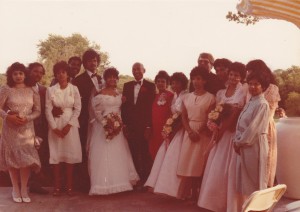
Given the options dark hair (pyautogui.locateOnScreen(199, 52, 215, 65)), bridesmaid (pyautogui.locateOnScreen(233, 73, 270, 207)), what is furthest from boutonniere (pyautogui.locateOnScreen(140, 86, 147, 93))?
bridesmaid (pyautogui.locateOnScreen(233, 73, 270, 207))

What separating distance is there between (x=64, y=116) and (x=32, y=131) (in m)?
0.52

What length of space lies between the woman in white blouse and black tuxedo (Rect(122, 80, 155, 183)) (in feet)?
2.93

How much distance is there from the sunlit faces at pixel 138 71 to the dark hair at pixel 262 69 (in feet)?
7.49

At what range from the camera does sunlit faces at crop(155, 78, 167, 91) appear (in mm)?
8320

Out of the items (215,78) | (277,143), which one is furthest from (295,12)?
(277,143)

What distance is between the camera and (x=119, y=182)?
8.03 meters

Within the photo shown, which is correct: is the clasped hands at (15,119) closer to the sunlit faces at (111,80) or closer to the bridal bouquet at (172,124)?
the sunlit faces at (111,80)

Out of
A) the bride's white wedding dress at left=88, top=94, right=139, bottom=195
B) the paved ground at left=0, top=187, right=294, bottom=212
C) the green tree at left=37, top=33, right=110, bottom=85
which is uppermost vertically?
the green tree at left=37, top=33, right=110, bottom=85

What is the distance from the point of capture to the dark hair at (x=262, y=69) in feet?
20.0

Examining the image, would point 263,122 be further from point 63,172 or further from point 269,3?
point 63,172

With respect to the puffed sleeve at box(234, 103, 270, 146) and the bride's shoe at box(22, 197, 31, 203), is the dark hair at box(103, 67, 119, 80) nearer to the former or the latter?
the bride's shoe at box(22, 197, 31, 203)

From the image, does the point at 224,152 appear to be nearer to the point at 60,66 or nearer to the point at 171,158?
the point at 171,158

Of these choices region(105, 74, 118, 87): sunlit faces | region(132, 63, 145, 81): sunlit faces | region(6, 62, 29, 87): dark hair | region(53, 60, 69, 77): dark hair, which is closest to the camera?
region(6, 62, 29, 87): dark hair

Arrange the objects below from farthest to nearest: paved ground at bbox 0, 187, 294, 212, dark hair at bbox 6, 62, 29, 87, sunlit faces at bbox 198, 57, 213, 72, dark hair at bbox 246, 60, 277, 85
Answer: sunlit faces at bbox 198, 57, 213, 72, dark hair at bbox 6, 62, 29, 87, paved ground at bbox 0, 187, 294, 212, dark hair at bbox 246, 60, 277, 85
